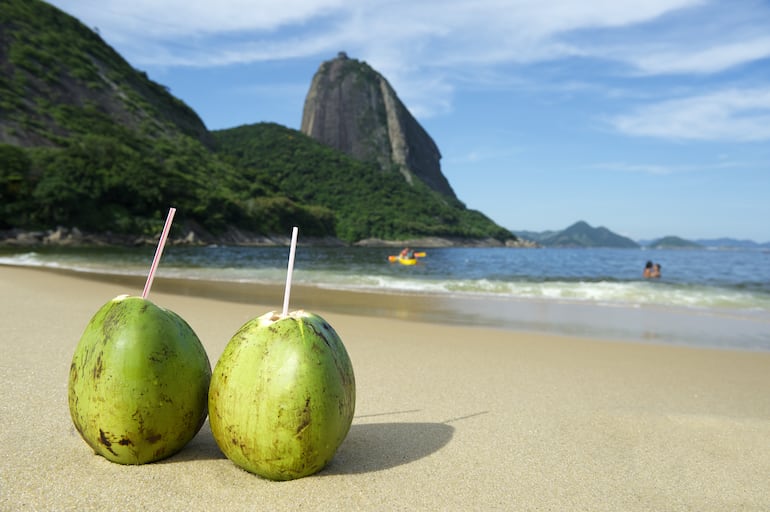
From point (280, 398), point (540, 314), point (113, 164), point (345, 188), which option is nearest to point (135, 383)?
point (280, 398)

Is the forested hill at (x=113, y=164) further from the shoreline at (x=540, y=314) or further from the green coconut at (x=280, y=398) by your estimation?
the green coconut at (x=280, y=398)

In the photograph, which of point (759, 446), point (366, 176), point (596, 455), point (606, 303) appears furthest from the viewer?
point (366, 176)

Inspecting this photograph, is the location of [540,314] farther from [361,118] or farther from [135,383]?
[361,118]

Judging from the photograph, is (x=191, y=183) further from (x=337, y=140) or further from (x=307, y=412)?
(x=337, y=140)

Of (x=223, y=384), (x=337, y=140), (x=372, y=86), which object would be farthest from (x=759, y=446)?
(x=372, y=86)

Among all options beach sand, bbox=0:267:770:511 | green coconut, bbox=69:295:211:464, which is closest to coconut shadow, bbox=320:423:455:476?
beach sand, bbox=0:267:770:511

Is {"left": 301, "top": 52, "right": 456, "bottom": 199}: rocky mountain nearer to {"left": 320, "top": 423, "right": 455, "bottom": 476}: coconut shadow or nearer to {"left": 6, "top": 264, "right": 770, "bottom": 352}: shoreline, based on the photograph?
{"left": 6, "top": 264, "right": 770, "bottom": 352}: shoreline
